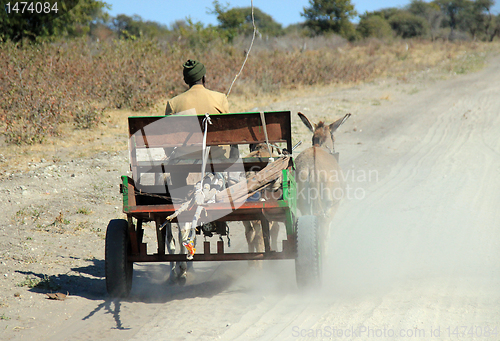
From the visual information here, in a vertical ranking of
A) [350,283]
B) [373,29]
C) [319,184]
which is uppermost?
[373,29]

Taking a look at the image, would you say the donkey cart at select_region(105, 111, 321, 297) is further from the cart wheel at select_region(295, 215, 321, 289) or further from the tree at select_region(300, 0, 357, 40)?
the tree at select_region(300, 0, 357, 40)

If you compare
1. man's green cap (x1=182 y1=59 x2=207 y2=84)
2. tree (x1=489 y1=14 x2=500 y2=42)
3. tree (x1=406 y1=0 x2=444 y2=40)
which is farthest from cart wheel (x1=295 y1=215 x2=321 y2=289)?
tree (x1=406 y1=0 x2=444 y2=40)

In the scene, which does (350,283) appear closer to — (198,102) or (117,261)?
(117,261)

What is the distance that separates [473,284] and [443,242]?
60.2 inches

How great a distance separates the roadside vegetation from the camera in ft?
37.8

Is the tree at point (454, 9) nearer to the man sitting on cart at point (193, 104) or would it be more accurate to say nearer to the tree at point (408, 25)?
the tree at point (408, 25)

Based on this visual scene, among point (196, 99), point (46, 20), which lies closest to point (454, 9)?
point (46, 20)

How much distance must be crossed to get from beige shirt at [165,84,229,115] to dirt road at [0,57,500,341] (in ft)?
6.66

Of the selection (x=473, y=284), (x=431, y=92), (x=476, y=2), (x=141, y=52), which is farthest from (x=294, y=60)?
(x=476, y=2)

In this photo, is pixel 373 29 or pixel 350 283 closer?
pixel 350 283

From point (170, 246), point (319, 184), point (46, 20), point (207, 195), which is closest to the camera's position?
point (207, 195)

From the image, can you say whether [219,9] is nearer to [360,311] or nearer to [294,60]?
[294,60]

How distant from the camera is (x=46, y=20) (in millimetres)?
17844

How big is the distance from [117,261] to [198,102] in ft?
6.38
